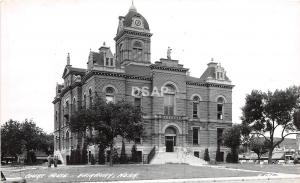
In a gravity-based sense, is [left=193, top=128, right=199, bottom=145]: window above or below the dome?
below

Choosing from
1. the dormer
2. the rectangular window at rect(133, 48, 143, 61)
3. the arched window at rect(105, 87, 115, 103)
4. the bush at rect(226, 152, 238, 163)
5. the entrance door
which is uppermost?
the rectangular window at rect(133, 48, 143, 61)

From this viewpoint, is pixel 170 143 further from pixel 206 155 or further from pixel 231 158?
pixel 231 158

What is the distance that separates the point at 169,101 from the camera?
50.4 meters

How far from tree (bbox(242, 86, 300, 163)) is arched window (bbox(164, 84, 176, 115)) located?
9.16m

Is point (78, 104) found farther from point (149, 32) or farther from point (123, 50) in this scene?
point (149, 32)

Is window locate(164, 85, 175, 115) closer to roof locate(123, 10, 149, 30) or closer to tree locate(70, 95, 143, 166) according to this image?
tree locate(70, 95, 143, 166)

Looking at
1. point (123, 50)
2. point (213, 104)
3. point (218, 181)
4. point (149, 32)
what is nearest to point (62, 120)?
point (123, 50)

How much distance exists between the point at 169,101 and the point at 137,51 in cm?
1105

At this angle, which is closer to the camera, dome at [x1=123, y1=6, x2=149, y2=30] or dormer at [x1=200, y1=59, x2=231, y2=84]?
dormer at [x1=200, y1=59, x2=231, y2=84]

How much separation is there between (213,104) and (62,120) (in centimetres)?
2245

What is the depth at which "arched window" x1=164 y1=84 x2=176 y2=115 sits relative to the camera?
50.2 m

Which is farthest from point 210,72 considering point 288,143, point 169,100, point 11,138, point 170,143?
point 288,143

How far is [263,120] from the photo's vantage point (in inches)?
1951

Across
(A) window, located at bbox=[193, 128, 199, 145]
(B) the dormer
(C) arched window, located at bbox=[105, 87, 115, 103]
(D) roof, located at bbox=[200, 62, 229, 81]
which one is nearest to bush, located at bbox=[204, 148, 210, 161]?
(A) window, located at bbox=[193, 128, 199, 145]
